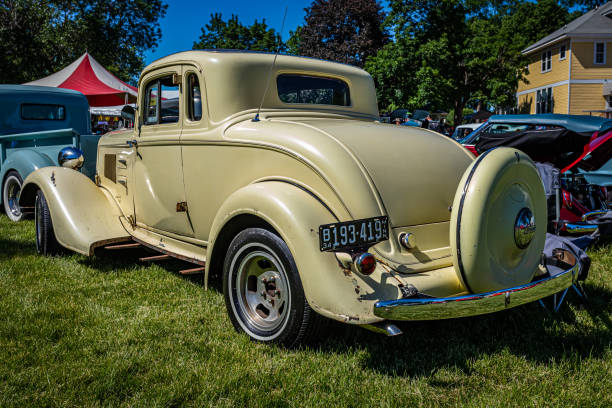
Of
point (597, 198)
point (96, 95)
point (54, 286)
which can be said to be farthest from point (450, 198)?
point (96, 95)

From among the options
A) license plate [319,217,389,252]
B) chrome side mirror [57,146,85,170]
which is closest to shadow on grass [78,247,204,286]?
chrome side mirror [57,146,85,170]

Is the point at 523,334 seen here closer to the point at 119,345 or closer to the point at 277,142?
the point at 277,142

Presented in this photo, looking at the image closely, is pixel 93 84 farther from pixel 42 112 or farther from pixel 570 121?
pixel 570 121

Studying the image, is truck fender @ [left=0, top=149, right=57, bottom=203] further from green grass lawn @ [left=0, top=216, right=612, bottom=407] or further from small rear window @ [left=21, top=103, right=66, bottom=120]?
green grass lawn @ [left=0, top=216, right=612, bottom=407]

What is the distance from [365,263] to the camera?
8.07 ft

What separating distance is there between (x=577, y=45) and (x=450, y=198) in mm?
29537

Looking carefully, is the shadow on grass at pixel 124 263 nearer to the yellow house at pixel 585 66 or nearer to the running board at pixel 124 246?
the running board at pixel 124 246

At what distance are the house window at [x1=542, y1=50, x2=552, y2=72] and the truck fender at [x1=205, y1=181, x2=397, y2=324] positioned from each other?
32.5 meters

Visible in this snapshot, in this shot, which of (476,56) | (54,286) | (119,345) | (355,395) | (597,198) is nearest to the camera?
(355,395)

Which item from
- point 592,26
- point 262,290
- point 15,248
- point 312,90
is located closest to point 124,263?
point 15,248

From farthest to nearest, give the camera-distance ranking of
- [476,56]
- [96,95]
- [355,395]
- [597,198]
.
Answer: [476,56], [96,95], [597,198], [355,395]

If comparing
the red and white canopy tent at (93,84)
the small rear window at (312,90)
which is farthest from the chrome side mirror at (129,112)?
the red and white canopy tent at (93,84)

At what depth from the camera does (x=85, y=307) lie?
3.64 meters

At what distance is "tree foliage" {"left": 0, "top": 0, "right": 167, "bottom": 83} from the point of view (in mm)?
26500
